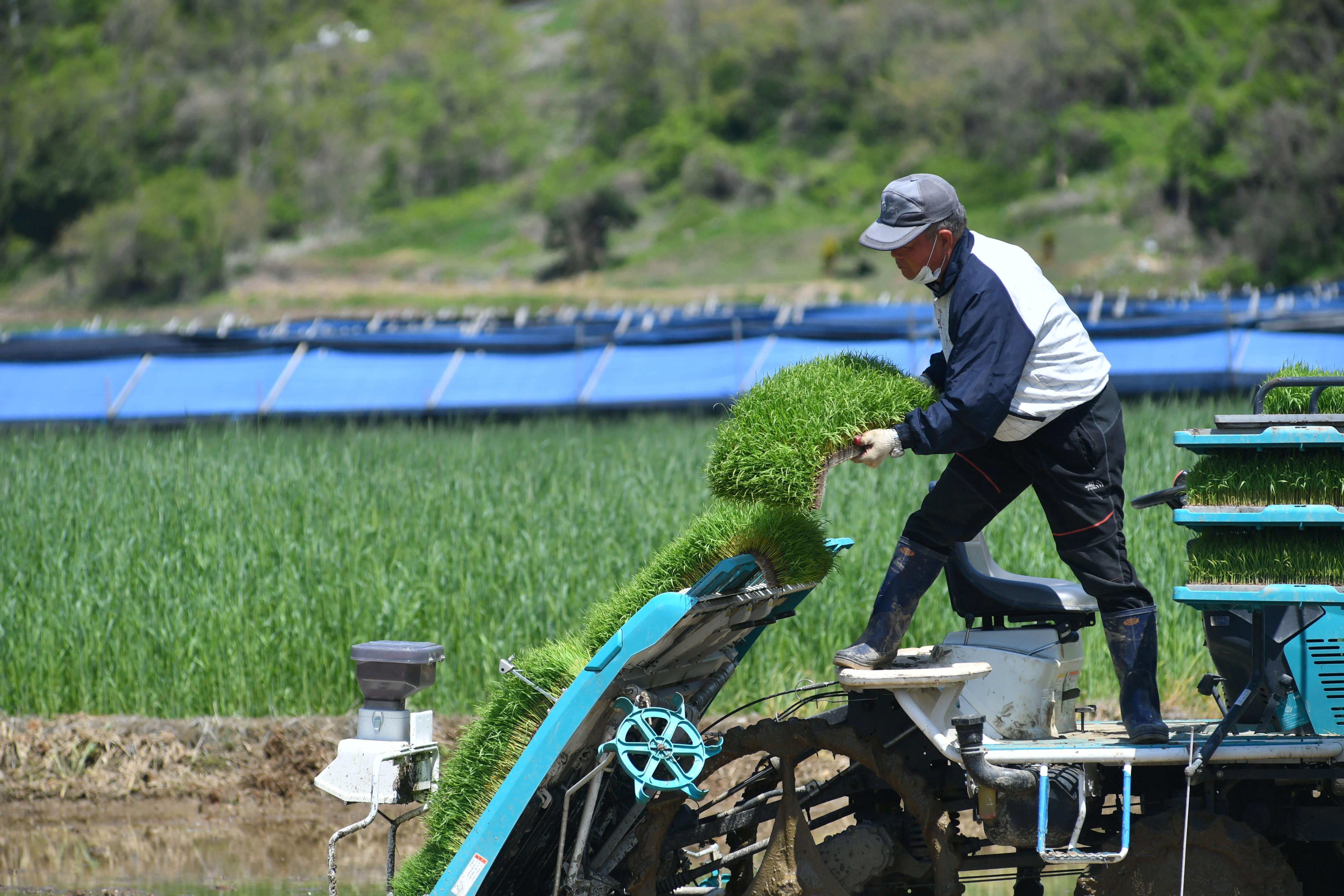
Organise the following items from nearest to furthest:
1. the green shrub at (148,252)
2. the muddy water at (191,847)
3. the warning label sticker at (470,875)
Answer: the warning label sticker at (470,875)
the muddy water at (191,847)
the green shrub at (148,252)

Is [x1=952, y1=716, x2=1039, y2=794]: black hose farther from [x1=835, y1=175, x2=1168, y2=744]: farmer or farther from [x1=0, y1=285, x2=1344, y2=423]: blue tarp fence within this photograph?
[x1=0, y1=285, x2=1344, y2=423]: blue tarp fence

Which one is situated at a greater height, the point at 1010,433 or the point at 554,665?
the point at 1010,433

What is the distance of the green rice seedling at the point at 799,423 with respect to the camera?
132 inches

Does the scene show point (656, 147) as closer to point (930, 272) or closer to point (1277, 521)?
point (930, 272)

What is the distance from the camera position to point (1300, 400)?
3.54m

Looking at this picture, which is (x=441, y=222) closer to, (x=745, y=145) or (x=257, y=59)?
(x=745, y=145)

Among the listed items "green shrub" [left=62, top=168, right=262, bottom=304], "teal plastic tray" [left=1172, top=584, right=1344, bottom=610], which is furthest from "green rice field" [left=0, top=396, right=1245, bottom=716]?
"green shrub" [left=62, top=168, right=262, bottom=304]

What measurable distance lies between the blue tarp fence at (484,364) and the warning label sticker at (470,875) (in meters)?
11.9

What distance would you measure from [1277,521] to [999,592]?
2.52 ft

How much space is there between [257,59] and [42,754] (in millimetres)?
96713

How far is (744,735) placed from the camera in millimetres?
3662

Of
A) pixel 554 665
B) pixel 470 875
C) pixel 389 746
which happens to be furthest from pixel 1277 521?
pixel 389 746

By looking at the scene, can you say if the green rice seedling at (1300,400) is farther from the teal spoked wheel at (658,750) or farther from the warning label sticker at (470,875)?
the warning label sticker at (470,875)

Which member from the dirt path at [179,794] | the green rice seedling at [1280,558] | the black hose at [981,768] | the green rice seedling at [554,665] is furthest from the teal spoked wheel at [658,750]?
the dirt path at [179,794]
